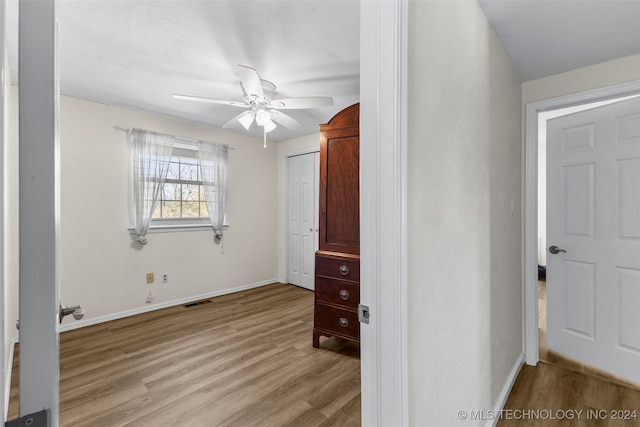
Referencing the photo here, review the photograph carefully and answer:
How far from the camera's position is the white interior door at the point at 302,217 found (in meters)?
4.37

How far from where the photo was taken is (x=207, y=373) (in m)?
2.18

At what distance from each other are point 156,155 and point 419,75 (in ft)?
10.8

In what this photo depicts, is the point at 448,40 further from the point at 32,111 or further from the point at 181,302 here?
the point at 181,302

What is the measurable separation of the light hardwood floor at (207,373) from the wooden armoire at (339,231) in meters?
0.28

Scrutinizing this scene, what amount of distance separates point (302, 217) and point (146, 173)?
2.09 metres

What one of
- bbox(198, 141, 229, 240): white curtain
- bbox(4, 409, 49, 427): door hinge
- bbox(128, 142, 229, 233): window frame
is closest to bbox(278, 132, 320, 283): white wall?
bbox(198, 141, 229, 240): white curtain

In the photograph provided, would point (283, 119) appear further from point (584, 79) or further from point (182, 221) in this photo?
point (584, 79)

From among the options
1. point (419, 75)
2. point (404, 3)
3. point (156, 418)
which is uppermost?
point (404, 3)

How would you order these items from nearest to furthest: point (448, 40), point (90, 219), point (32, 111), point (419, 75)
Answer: point (32, 111) < point (419, 75) < point (448, 40) < point (90, 219)

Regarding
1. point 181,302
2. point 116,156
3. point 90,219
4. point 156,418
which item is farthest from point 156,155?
point 156,418

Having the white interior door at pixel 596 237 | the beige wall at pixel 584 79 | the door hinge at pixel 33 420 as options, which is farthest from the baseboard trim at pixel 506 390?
the beige wall at pixel 584 79

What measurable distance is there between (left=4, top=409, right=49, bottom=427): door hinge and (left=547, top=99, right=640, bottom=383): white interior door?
2.98 meters

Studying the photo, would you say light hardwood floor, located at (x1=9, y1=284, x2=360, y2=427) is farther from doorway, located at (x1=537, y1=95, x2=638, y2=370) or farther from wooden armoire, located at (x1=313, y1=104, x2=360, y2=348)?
doorway, located at (x1=537, y1=95, x2=638, y2=370)

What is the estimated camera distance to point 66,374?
2.17 meters
